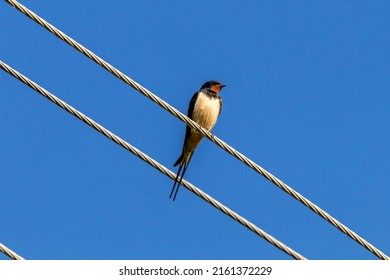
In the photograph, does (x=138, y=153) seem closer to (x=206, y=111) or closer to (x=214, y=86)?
(x=206, y=111)

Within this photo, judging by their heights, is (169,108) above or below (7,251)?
above

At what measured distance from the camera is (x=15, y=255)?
3.55 meters

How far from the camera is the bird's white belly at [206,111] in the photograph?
26.8 feet

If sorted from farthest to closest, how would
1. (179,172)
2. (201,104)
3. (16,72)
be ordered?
(201,104)
(179,172)
(16,72)

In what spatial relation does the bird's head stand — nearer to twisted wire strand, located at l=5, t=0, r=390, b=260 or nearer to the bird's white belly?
the bird's white belly

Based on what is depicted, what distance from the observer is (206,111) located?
26.8ft

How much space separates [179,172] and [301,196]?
3.03 m

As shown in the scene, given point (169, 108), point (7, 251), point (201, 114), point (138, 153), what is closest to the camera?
point (7, 251)

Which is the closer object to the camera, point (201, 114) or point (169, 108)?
point (169, 108)

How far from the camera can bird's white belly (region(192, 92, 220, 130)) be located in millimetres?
8172

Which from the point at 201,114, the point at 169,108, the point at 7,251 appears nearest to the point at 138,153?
the point at 169,108

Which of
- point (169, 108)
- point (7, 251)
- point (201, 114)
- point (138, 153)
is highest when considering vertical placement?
point (201, 114)
